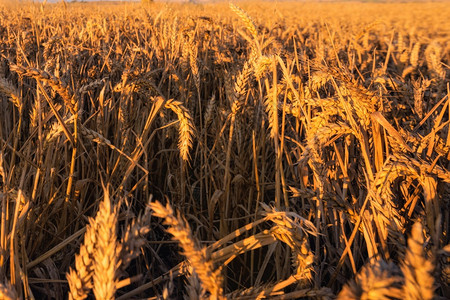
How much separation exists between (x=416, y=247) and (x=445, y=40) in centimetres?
484

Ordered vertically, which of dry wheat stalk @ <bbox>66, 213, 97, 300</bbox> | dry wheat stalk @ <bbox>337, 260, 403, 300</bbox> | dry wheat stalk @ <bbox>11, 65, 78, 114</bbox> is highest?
dry wheat stalk @ <bbox>11, 65, 78, 114</bbox>

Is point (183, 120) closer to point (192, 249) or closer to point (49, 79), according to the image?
point (49, 79)

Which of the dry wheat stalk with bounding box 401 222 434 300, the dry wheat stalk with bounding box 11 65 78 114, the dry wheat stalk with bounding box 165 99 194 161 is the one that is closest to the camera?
the dry wheat stalk with bounding box 401 222 434 300

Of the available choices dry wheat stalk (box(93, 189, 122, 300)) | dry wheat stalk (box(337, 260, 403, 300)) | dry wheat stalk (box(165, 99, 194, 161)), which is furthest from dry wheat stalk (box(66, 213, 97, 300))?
dry wheat stalk (box(165, 99, 194, 161))

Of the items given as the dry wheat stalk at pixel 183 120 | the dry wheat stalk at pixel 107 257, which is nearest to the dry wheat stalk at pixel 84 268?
the dry wheat stalk at pixel 107 257

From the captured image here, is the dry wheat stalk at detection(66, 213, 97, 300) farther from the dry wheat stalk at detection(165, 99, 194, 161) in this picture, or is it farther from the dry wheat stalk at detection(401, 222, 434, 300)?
the dry wheat stalk at detection(165, 99, 194, 161)

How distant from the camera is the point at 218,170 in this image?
1440mm

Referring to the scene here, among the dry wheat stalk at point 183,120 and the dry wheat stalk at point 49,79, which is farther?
the dry wheat stalk at point 183,120

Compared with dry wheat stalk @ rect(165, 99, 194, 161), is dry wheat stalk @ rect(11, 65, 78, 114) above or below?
above

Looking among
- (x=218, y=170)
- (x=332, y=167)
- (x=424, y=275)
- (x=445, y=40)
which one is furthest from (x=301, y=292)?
(x=445, y=40)

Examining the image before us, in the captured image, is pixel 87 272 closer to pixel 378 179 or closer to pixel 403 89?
pixel 378 179

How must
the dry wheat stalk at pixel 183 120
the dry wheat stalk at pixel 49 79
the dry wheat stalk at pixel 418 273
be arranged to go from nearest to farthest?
the dry wheat stalk at pixel 418 273, the dry wheat stalk at pixel 49 79, the dry wheat stalk at pixel 183 120

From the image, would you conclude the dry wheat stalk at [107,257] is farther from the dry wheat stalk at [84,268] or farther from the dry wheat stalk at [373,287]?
the dry wheat stalk at [373,287]

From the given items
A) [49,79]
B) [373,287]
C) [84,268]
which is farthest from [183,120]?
[373,287]
